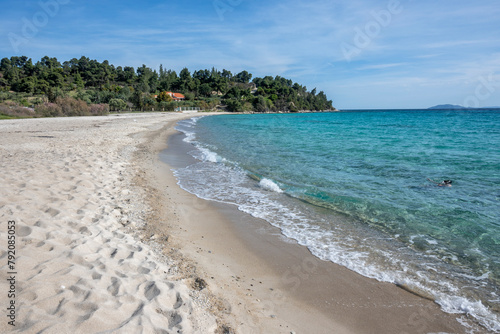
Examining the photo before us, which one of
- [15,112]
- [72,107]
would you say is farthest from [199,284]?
[72,107]

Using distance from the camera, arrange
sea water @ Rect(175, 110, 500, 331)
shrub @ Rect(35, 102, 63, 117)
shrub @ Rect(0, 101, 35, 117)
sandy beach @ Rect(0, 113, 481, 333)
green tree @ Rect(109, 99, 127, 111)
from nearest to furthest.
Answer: sandy beach @ Rect(0, 113, 481, 333), sea water @ Rect(175, 110, 500, 331), shrub @ Rect(0, 101, 35, 117), shrub @ Rect(35, 102, 63, 117), green tree @ Rect(109, 99, 127, 111)

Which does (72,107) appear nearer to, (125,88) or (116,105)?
(116,105)

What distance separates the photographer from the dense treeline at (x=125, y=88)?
58562 millimetres

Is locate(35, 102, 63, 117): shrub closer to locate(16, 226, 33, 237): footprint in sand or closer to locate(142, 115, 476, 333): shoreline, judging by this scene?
locate(16, 226, 33, 237): footprint in sand

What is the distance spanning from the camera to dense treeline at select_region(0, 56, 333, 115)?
2306 inches

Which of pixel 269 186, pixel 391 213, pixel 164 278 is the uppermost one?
pixel 164 278

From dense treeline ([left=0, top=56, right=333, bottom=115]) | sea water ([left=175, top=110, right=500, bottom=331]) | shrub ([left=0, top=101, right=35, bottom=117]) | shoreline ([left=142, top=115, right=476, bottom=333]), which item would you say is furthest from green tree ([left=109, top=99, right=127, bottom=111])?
shoreline ([left=142, top=115, right=476, bottom=333])

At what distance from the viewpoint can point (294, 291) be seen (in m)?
3.99

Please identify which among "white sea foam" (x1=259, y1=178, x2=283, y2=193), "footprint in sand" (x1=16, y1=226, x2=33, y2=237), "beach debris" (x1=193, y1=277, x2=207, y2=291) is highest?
"footprint in sand" (x1=16, y1=226, x2=33, y2=237)

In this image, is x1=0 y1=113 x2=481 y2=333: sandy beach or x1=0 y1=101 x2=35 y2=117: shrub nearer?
x1=0 y1=113 x2=481 y2=333: sandy beach

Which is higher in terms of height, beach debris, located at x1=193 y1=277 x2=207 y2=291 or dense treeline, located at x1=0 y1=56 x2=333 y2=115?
dense treeline, located at x1=0 y1=56 x2=333 y2=115

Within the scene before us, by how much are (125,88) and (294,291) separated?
87.5m

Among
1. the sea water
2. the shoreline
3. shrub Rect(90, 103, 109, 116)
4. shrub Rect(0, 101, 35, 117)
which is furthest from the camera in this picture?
shrub Rect(90, 103, 109, 116)

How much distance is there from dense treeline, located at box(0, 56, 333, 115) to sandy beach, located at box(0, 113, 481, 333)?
39.3 metres
